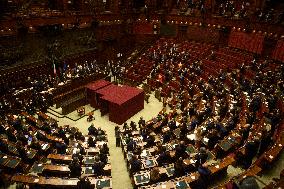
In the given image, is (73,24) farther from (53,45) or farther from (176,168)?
(176,168)

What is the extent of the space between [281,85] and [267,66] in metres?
4.08

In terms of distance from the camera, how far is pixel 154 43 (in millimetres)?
26406

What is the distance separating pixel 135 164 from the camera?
10383 mm

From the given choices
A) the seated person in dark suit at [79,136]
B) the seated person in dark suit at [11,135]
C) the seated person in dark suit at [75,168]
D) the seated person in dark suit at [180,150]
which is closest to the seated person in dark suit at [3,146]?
the seated person in dark suit at [11,135]

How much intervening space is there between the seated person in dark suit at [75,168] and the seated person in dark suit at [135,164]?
199 cm

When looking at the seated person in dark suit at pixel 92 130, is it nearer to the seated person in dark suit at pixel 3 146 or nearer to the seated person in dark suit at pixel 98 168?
the seated person in dark suit at pixel 98 168

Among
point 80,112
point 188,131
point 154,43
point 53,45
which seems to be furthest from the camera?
point 154,43

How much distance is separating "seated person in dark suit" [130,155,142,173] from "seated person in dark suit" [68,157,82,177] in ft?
6.52

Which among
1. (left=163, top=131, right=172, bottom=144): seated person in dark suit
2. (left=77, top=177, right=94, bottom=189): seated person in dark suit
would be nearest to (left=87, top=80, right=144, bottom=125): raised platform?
(left=163, top=131, right=172, bottom=144): seated person in dark suit

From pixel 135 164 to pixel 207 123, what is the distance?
4492mm

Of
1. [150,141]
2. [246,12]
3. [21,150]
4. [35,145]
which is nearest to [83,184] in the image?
[21,150]

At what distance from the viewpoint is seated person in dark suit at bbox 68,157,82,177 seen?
10102 mm

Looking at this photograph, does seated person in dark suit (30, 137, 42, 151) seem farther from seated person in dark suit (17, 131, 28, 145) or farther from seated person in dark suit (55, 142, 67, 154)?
seated person in dark suit (55, 142, 67, 154)

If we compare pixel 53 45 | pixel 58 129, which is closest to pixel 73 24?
pixel 53 45
